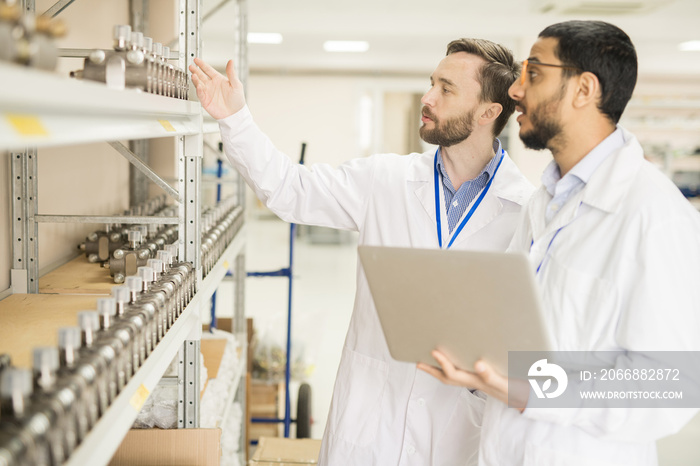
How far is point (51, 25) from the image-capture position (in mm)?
935

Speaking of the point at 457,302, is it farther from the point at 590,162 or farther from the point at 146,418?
the point at 146,418

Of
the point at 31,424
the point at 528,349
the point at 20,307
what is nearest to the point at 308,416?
the point at 20,307

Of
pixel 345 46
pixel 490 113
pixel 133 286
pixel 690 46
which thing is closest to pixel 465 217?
pixel 490 113

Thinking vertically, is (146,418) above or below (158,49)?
below

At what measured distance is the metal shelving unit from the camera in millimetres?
769

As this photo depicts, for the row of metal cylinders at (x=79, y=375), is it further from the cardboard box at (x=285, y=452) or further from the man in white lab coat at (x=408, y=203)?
the cardboard box at (x=285, y=452)

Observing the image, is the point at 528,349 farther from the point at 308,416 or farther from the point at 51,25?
the point at 308,416

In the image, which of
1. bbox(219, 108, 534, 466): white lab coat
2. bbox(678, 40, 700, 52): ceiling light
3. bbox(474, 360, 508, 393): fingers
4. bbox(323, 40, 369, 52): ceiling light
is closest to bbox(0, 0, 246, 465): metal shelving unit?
bbox(219, 108, 534, 466): white lab coat

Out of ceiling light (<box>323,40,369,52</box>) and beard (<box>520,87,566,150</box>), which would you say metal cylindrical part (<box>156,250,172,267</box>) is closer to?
beard (<box>520,87,566,150</box>)

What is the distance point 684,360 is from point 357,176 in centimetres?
123

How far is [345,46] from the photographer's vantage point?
35.2ft

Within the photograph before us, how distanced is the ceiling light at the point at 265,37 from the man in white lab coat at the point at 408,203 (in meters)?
7.72

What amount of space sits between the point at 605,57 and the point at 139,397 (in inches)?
49.2

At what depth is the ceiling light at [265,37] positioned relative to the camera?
9.56 metres
